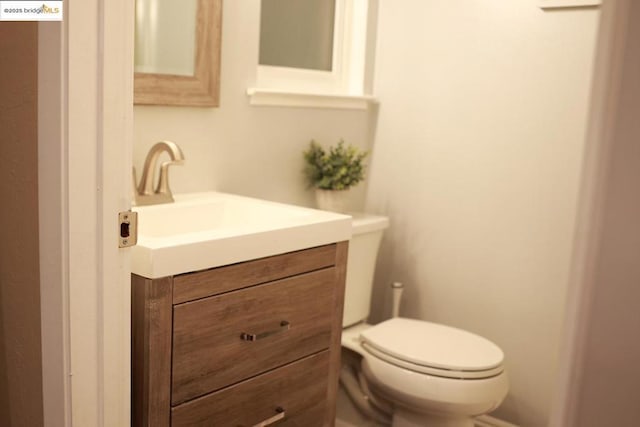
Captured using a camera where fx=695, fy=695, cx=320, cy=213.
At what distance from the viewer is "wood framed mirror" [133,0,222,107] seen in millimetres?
1911

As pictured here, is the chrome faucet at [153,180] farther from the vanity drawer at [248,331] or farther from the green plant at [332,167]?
the green plant at [332,167]

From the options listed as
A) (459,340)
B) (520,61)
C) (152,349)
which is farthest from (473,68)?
(152,349)

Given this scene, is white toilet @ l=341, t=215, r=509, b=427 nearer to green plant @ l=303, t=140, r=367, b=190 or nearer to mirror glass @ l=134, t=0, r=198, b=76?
green plant @ l=303, t=140, r=367, b=190

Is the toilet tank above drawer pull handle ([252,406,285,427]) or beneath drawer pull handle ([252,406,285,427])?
above

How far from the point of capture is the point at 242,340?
1.66 metres

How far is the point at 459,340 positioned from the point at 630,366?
1682 mm

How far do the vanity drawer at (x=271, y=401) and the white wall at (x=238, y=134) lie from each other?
0.64 m

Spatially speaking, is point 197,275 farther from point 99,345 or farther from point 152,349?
point 99,345

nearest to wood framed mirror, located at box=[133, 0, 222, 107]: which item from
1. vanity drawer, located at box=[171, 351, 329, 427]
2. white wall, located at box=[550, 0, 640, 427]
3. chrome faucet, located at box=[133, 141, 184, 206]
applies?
chrome faucet, located at box=[133, 141, 184, 206]

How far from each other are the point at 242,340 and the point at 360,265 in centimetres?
87

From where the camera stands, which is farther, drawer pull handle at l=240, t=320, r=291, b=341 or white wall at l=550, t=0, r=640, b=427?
drawer pull handle at l=240, t=320, r=291, b=341

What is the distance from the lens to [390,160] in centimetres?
275

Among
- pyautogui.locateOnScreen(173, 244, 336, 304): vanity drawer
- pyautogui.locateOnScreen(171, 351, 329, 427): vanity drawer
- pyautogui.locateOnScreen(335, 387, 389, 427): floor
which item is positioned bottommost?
pyautogui.locateOnScreen(335, 387, 389, 427): floor

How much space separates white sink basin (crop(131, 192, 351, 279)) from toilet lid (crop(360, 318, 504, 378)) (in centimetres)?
48
